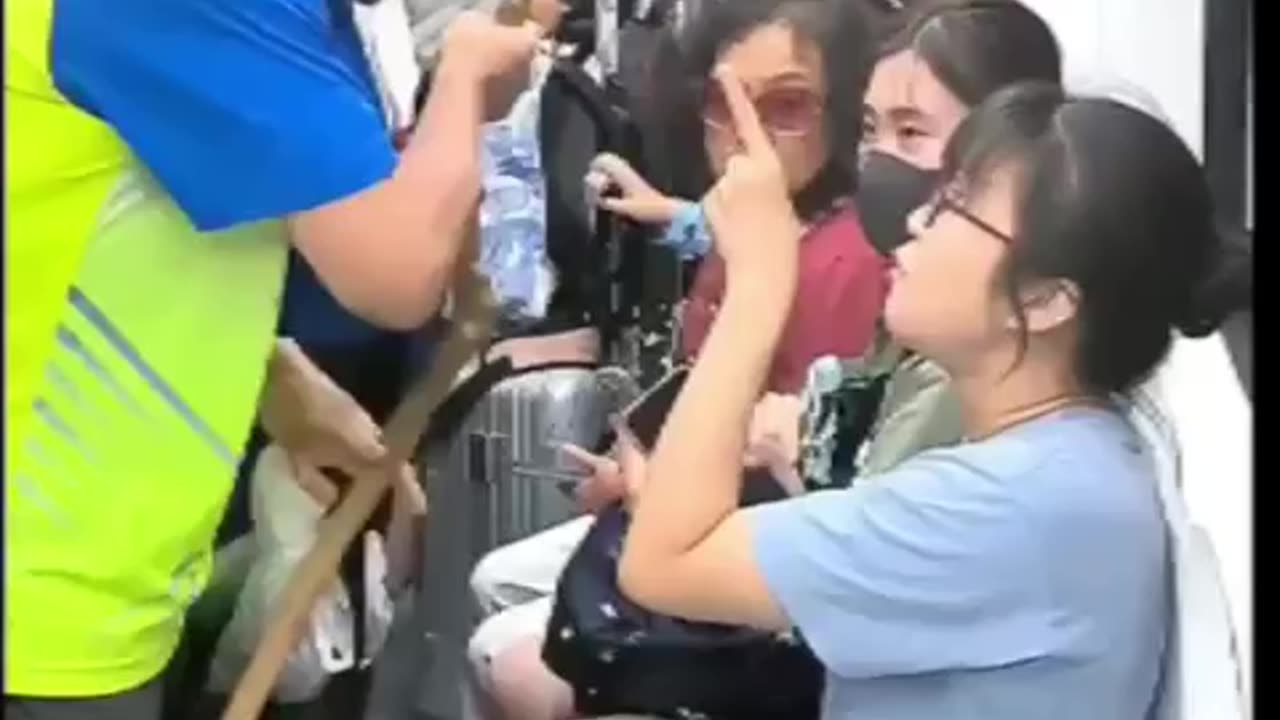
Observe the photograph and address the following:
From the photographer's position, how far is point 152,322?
3.53 feet

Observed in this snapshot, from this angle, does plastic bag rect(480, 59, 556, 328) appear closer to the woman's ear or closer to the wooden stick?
the wooden stick

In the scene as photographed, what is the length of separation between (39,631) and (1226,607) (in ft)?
1.69

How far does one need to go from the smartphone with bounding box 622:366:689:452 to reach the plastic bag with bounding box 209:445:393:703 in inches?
6.1

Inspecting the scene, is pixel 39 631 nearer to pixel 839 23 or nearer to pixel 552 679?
pixel 552 679

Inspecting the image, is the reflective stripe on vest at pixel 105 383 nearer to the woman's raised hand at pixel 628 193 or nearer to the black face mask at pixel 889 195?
the woman's raised hand at pixel 628 193

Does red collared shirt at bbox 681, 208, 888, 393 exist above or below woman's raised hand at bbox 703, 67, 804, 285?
below

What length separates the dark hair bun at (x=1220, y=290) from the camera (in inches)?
39.4

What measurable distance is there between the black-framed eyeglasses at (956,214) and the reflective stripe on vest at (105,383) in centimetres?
29

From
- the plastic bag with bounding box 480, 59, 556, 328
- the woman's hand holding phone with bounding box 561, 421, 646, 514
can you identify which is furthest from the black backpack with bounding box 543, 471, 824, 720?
the plastic bag with bounding box 480, 59, 556, 328

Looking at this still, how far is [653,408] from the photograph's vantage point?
1.09 m

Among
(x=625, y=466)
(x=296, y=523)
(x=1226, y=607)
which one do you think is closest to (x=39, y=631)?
(x=296, y=523)

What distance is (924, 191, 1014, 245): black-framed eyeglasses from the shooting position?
1.04m

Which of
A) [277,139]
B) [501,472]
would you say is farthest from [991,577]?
→ [277,139]

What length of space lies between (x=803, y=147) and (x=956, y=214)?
0.08 meters
